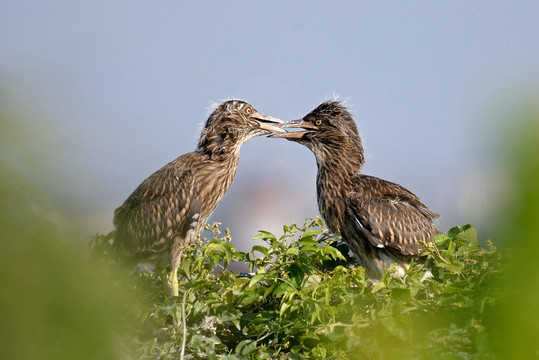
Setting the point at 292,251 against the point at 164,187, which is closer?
the point at 292,251

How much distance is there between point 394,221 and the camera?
671 cm

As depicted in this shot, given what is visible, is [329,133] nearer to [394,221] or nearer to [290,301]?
[394,221]

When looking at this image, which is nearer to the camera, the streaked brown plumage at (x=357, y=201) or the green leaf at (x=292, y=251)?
the green leaf at (x=292, y=251)

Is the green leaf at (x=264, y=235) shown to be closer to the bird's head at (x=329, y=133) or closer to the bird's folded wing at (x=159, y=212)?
the bird's folded wing at (x=159, y=212)

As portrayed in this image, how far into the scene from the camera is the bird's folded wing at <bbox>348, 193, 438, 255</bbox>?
21.5ft

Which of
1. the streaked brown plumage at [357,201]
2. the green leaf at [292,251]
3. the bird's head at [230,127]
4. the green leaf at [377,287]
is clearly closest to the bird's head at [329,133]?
Answer: the streaked brown plumage at [357,201]

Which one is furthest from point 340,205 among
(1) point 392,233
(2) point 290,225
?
(2) point 290,225

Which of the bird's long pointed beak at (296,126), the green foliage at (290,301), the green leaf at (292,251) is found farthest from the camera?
the bird's long pointed beak at (296,126)

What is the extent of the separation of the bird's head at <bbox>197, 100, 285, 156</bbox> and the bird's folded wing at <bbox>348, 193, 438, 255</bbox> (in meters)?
1.37

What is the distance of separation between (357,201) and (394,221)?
432 mm

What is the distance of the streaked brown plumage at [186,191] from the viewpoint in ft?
21.4

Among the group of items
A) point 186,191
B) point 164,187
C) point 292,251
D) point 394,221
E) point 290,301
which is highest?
point 164,187

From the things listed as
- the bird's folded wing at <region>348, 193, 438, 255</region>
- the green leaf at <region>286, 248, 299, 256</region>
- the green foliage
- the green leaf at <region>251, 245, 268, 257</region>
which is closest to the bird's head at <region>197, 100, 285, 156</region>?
the bird's folded wing at <region>348, 193, 438, 255</region>

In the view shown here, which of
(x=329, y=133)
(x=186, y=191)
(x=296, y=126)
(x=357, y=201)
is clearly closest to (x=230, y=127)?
(x=296, y=126)
